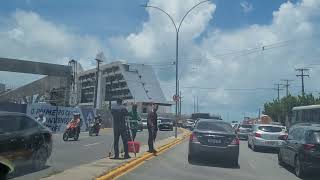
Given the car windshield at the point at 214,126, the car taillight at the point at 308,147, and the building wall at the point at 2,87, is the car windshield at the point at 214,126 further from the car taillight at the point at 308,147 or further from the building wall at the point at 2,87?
the building wall at the point at 2,87

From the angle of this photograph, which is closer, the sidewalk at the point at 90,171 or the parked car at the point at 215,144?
the sidewalk at the point at 90,171

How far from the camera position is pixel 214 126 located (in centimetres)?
1958

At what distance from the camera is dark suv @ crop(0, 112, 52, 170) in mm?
12859

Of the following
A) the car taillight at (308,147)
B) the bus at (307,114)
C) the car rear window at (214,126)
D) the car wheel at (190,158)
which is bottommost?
the car wheel at (190,158)

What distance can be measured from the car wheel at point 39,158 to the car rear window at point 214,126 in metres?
6.51

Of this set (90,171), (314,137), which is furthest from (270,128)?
(90,171)

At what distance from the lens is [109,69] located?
5635 inches

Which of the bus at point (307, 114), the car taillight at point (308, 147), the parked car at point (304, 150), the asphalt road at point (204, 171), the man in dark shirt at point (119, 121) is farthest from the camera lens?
the bus at point (307, 114)

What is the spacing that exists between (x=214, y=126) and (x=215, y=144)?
995 millimetres

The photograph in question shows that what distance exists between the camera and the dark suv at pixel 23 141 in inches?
506

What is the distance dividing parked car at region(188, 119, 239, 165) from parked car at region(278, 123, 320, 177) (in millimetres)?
1898

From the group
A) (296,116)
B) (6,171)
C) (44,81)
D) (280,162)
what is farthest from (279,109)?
(6,171)

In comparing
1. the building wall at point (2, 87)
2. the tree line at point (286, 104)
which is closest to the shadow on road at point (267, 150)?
the building wall at point (2, 87)

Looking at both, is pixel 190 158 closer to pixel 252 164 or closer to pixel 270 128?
pixel 252 164
